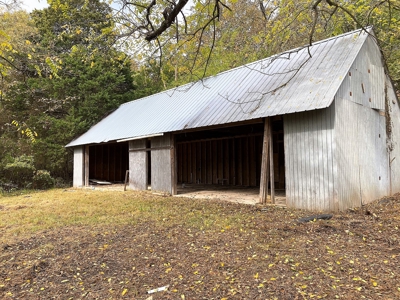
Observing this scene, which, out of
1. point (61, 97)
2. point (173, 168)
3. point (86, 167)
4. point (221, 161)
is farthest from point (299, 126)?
point (61, 97)

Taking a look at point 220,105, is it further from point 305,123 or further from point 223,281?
point 223,281

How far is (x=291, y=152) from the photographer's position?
7.92 m

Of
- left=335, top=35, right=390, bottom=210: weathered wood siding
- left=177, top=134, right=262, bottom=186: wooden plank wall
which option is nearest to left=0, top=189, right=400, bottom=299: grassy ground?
left=335, top=35, right=390, bottom=210: weathered wood siding

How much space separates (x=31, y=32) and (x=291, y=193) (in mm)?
18644

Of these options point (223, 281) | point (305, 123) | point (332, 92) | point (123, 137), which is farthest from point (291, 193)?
point (123, 137)

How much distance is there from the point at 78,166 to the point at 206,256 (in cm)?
1470

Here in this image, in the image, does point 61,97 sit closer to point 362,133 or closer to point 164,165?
point 164,165

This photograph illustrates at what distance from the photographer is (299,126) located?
7777mm

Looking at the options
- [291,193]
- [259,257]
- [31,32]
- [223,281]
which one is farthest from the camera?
[31,32]

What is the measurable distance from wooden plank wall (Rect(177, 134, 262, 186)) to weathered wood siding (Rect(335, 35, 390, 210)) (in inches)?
200

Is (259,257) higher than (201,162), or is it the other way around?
(201,162)

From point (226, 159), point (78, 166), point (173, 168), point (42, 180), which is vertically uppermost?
point (226, 159)

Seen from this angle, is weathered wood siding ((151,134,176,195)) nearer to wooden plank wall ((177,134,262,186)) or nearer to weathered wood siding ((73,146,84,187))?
wooden plank wall ((177,134,262,186))

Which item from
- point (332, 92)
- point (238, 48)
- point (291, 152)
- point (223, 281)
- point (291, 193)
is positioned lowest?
point (223, 281)
